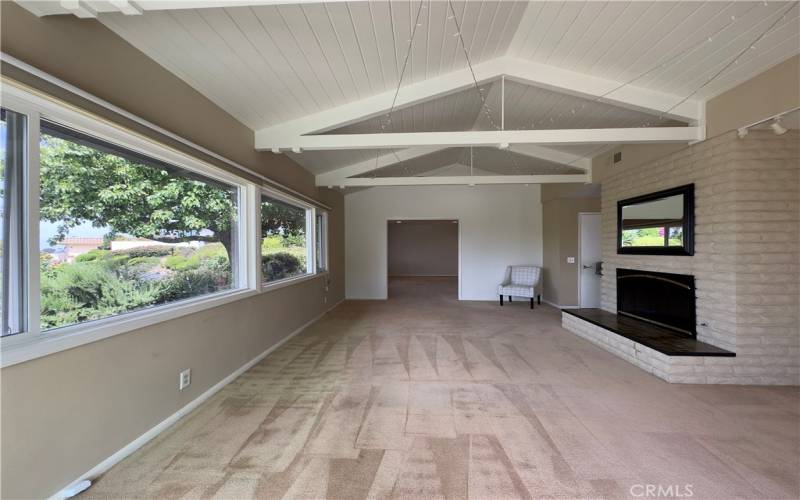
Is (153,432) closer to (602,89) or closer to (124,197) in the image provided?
(124,197)

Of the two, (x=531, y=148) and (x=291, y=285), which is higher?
(x=531, y=148)

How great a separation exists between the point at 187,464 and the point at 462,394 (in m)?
1.96

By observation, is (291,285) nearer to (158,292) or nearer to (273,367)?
(273,367)

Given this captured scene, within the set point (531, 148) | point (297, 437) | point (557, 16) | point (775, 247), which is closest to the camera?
point (297, 437)

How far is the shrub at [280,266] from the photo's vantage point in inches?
155

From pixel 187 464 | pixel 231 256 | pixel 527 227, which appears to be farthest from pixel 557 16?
pixel 527 227

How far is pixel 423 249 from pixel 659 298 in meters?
9.65

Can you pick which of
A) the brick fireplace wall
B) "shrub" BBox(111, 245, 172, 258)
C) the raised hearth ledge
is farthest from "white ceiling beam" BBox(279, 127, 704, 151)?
the raised hearth ledge

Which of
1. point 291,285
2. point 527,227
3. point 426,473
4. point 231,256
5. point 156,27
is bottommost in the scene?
point 426,473

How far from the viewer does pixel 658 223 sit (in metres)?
3.79

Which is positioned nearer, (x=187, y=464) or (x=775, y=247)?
(x=187, y=464)

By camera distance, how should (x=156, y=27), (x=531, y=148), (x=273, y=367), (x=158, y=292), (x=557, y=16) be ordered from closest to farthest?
(x=156, y=27) < (x=158, y=292) < (x=557, y=16) < (x=273, y=367) < (x=531, y=148)

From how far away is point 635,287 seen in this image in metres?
4.18

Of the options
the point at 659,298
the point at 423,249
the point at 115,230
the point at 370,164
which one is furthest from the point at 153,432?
the point at 423,249
